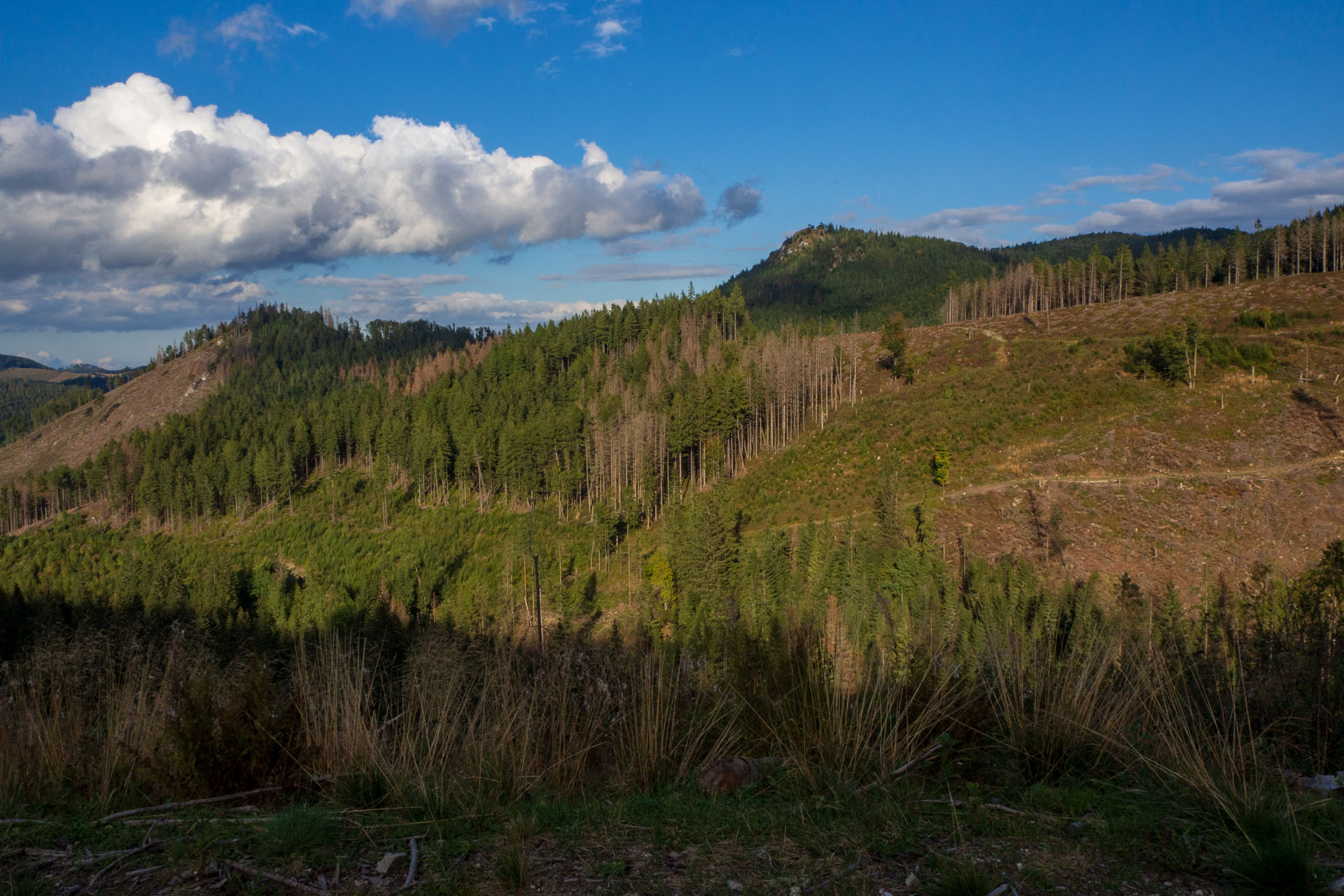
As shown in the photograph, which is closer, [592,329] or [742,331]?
[742,331]

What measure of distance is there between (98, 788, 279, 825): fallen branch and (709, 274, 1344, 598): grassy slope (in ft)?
129

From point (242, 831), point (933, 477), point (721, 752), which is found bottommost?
point (933, 477)

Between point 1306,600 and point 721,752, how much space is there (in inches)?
214

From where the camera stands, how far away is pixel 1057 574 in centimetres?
3944

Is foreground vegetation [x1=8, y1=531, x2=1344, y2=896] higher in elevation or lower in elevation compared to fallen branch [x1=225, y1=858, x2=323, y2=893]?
lower

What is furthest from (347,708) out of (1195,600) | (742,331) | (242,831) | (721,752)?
Answer: (742,331)

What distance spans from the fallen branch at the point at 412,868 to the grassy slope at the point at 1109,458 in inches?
1543

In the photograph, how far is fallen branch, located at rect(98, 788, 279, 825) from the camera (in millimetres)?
4095

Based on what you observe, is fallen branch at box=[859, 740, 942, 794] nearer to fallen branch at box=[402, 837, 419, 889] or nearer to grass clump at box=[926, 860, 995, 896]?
grass clump at box=[926, 860, 995, 896]

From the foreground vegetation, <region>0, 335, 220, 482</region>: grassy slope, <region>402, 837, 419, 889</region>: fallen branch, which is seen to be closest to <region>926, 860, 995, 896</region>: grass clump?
the foreground vegetation

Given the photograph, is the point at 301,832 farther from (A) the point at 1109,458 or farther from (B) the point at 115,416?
(B) the point at 115,416

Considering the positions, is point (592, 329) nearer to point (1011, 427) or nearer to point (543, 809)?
point (1011, 427)

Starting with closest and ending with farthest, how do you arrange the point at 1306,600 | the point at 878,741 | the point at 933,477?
the point at 878,741
the point at 1306,600
the point at 933,477


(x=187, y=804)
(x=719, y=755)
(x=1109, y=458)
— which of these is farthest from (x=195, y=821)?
(x=1109, y=458)
